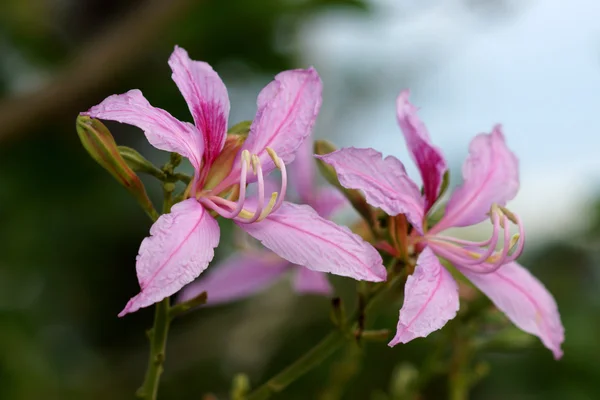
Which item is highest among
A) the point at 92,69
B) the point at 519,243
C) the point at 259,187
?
the point at 259,187

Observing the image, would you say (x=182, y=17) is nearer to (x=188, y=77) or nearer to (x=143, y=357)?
(x=143, y=357)

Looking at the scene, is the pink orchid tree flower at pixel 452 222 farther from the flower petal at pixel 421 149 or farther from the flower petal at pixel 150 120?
the flower petal at pixel 150 120

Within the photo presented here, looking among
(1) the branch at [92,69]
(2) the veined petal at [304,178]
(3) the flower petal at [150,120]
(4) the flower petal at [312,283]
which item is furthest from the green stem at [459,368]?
(1) the branch at [92,69]

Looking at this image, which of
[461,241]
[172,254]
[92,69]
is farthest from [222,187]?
[92,69]

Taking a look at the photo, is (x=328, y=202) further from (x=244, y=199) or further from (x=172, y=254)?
(x=172, y=254)

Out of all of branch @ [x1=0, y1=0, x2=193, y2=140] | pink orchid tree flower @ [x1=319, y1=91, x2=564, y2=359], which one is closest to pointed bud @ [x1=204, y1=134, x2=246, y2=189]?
pink orchid tree flower @ [x1=319, y1=91, x2=564, y2=359]

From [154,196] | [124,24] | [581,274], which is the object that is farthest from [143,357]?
[581,274]
